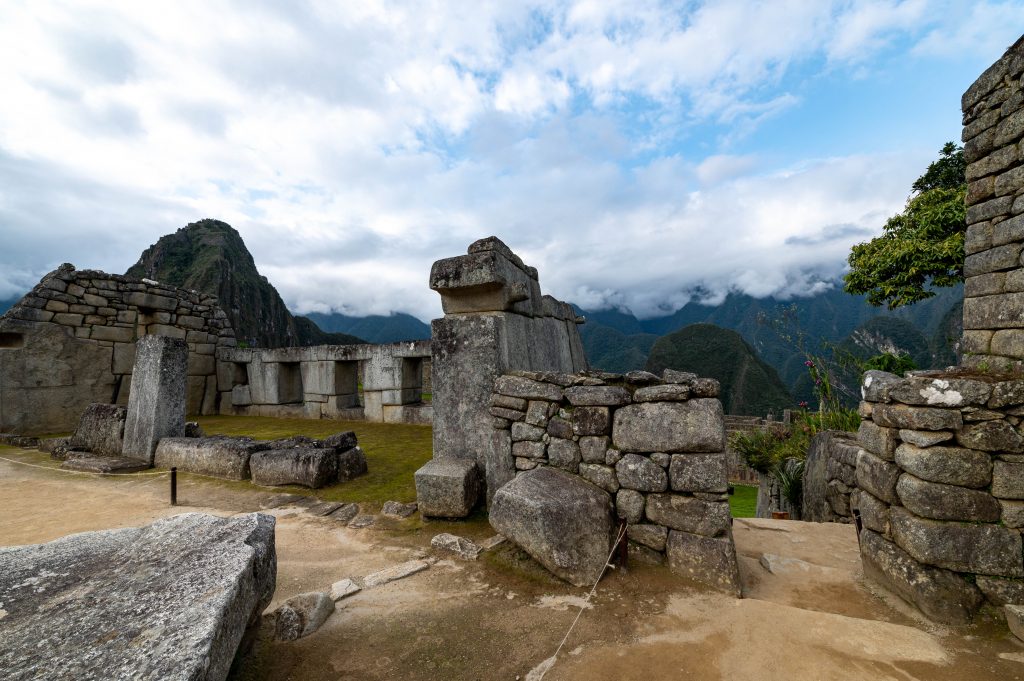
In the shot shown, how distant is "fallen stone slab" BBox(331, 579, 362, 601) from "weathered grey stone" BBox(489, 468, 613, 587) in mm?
1029

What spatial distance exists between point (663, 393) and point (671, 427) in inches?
9.9

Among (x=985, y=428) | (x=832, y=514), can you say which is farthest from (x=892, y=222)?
(x=985, y=428)

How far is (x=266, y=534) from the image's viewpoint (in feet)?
7.93

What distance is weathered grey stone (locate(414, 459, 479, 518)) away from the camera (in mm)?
4031

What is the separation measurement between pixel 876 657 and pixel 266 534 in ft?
10.8

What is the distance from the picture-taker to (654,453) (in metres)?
3.21

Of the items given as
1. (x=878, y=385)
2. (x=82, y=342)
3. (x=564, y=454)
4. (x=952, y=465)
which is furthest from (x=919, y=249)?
(x=82, y=342)

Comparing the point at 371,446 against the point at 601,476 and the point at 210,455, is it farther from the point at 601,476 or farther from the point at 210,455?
the point at 601,476

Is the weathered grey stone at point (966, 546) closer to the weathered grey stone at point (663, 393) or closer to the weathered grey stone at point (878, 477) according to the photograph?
the weathered grey stone at point (878, 477)

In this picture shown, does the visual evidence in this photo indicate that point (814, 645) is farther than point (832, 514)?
No

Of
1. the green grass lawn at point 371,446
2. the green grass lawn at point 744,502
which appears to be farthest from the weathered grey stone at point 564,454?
the green grass lawn at point 744,502

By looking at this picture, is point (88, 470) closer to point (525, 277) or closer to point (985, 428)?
point (525, 277)

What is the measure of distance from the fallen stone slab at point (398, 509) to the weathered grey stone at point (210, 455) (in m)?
2.47

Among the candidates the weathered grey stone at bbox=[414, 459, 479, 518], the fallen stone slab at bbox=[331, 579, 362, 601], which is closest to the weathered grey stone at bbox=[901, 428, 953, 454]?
the weathered grey stone at bbox=[414, 459, 479, 518]
